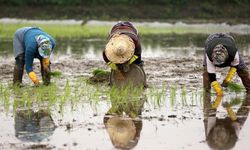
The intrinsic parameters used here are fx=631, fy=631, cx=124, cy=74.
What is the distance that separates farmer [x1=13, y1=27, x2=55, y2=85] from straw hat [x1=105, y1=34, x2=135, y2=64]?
1.17 meters

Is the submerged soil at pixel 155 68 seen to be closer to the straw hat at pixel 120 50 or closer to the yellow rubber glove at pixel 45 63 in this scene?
the yellow rubber glove at pixel 45 63

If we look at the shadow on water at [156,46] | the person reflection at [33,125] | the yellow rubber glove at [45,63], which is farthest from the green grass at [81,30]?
the person reflection at [33,125]

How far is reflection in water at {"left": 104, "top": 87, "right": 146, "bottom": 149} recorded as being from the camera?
7.00 m

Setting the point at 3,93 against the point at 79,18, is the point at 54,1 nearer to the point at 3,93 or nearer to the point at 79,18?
the point at 79,18

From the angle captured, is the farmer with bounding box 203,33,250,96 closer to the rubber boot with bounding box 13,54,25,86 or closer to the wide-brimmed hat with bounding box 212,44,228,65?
the wide-brimmed hat with bounding box 212,44,228,65

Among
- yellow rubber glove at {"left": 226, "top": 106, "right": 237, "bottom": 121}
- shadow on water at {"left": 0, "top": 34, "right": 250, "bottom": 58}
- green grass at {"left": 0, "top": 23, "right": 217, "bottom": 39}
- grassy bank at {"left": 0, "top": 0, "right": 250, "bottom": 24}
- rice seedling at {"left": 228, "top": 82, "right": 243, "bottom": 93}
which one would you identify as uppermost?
Answer: grassy bank at {"left": 0, "top": 0, "right": 250, "bottom": 24}

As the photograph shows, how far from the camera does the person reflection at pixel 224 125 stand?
269 inches

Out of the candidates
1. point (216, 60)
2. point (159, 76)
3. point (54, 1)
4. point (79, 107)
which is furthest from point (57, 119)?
point (54, 1)

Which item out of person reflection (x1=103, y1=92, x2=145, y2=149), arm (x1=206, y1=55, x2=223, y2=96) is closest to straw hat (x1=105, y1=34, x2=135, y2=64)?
person reflection (x1=103, y1=92, x2=145, y2=149)

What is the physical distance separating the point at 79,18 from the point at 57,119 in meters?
26.9

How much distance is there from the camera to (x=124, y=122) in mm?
7957

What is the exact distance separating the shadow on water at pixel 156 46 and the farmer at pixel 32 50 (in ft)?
20.1

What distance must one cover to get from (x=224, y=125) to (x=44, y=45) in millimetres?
4180

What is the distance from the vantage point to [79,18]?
34.8 meters
